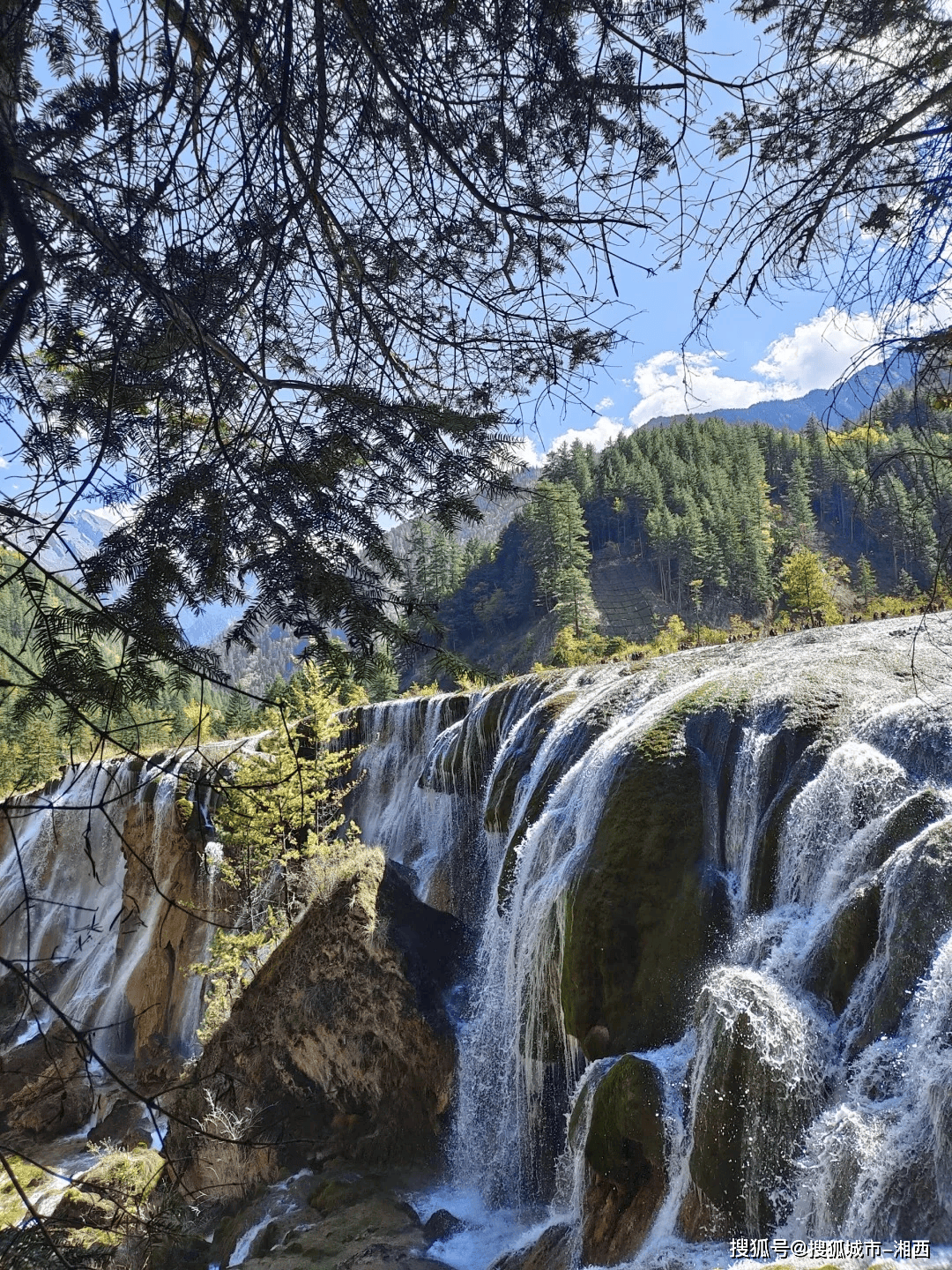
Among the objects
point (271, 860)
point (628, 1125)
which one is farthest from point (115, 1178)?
point (628, 1125)

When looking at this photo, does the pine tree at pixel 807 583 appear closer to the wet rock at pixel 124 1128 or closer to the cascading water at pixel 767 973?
the cascading water at pixel 767 973

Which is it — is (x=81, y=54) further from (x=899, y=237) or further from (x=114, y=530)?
(x=899, y=237)

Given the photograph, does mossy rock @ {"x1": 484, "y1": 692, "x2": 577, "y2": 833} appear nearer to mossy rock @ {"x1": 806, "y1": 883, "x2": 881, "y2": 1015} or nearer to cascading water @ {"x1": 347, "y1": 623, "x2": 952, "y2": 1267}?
cascading water @ {"x1": 347, "y1": 623, "x2": 952, "y2": 1267}

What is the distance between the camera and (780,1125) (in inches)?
209

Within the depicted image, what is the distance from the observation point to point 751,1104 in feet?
18.0

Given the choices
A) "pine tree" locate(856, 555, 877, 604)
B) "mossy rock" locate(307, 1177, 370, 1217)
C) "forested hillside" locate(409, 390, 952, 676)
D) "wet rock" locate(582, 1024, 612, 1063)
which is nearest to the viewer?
"wet rock" locate(582, 1024, 612, 1063)

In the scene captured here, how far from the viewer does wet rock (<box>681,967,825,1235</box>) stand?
17.2ft

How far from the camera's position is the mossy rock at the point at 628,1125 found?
6141mm

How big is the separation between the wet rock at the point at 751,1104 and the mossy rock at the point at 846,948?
27 centimetres

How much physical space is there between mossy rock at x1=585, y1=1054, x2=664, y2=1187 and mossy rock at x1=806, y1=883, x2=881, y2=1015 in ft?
5.12

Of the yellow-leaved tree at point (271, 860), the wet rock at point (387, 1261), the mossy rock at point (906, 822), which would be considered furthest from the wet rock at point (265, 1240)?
the mossy rock at point (906, 822)

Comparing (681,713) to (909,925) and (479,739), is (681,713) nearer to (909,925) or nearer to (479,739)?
(909,925)

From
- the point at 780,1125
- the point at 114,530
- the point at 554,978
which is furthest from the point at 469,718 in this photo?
the point at 114,530

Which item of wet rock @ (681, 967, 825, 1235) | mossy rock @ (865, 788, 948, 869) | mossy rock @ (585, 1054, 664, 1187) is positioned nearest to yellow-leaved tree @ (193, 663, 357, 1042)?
mossy rock @ (585, 1054, 664, 1187)
